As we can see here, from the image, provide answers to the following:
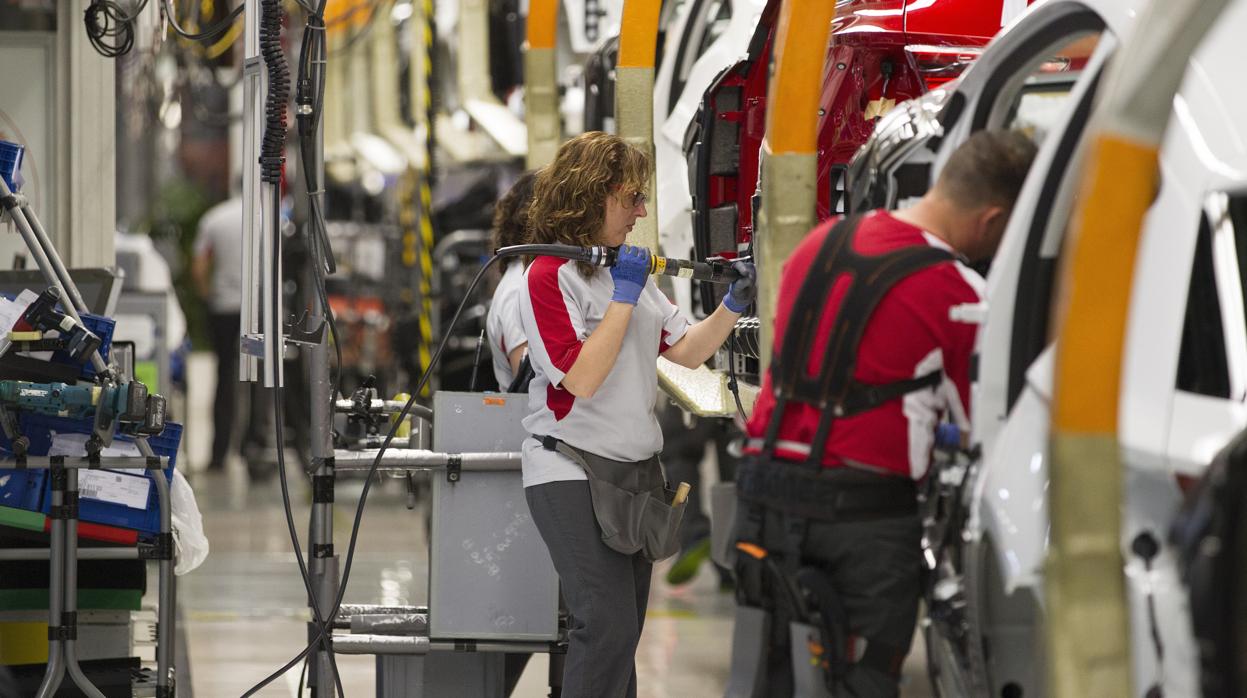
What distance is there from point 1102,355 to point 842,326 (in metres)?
0.81

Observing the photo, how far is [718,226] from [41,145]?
9.79 feet

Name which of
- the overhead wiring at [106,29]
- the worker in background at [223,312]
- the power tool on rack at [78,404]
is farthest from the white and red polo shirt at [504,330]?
the worker in background at [223,312]

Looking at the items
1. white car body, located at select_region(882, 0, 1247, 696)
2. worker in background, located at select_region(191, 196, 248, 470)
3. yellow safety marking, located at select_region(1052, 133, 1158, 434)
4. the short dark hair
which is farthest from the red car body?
worker in background, located at select_region(191, 196, 248, 470)

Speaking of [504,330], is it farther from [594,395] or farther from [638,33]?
[638,33]

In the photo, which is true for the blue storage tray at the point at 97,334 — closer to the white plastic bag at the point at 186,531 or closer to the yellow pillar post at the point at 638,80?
the white plastic bag at the point at 186,531

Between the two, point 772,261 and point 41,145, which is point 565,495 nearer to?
point 772,261

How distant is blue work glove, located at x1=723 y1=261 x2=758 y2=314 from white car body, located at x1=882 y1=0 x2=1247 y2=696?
4.53 ft

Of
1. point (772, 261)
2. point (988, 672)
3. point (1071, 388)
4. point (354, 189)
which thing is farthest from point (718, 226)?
point (354, 189)

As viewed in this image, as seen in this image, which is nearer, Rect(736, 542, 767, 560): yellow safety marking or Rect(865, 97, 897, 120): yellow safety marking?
Rect(736, 542, 767, 560): yellow safety marking

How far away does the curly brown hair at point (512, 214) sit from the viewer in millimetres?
5742

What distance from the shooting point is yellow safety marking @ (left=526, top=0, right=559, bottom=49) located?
8078 millimetres

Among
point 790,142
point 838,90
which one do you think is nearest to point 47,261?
point 790,142

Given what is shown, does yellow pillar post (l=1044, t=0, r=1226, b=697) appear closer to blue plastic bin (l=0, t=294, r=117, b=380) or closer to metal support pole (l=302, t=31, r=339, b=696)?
metal support pole (l=302, t=31, r=339, b=696)

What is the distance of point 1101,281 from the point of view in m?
2.84
